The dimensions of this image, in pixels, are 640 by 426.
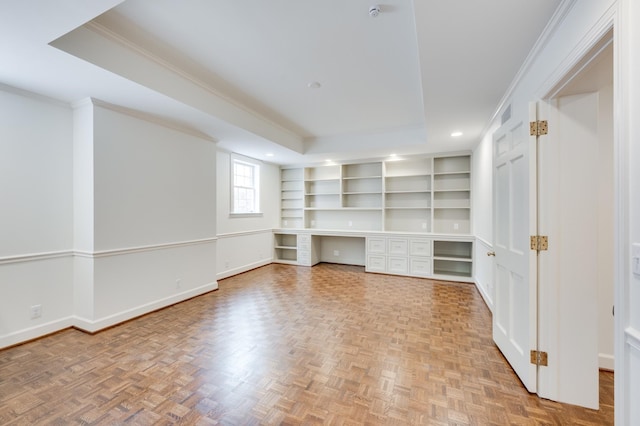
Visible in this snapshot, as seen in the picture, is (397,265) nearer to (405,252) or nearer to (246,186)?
(405,252)

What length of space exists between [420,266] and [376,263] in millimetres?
858

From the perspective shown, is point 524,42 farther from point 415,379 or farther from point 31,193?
point 31,193

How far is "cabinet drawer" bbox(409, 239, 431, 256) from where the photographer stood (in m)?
5.05

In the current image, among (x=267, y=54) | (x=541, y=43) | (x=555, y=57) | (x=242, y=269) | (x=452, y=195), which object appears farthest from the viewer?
(x=242, y=269)

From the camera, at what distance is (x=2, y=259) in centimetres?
246

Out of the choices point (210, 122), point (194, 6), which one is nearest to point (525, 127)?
point (194, 6)

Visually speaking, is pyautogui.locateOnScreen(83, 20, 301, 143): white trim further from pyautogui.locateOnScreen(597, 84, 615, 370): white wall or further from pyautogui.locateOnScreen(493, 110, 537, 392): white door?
pyautogui.locateOnScreen(597, 84, 615, 370): white wall

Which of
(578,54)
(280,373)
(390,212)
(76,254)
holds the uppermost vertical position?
(578,54)

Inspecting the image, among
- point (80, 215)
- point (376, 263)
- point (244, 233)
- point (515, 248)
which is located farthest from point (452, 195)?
point (80, 215)

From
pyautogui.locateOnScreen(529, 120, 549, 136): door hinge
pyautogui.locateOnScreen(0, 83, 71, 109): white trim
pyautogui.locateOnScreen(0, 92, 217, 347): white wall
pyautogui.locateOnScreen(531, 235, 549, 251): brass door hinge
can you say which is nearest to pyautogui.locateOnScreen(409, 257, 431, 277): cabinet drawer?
pyautogui.locateOnScreen(531, 235, 549, 251): brass door hinge

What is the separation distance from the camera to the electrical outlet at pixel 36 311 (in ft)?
8.75

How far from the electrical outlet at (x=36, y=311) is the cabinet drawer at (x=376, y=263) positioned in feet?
15.7

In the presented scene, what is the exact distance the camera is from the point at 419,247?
5125mm

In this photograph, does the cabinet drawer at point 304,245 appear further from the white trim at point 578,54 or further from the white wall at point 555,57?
the white trim at point 578,54
